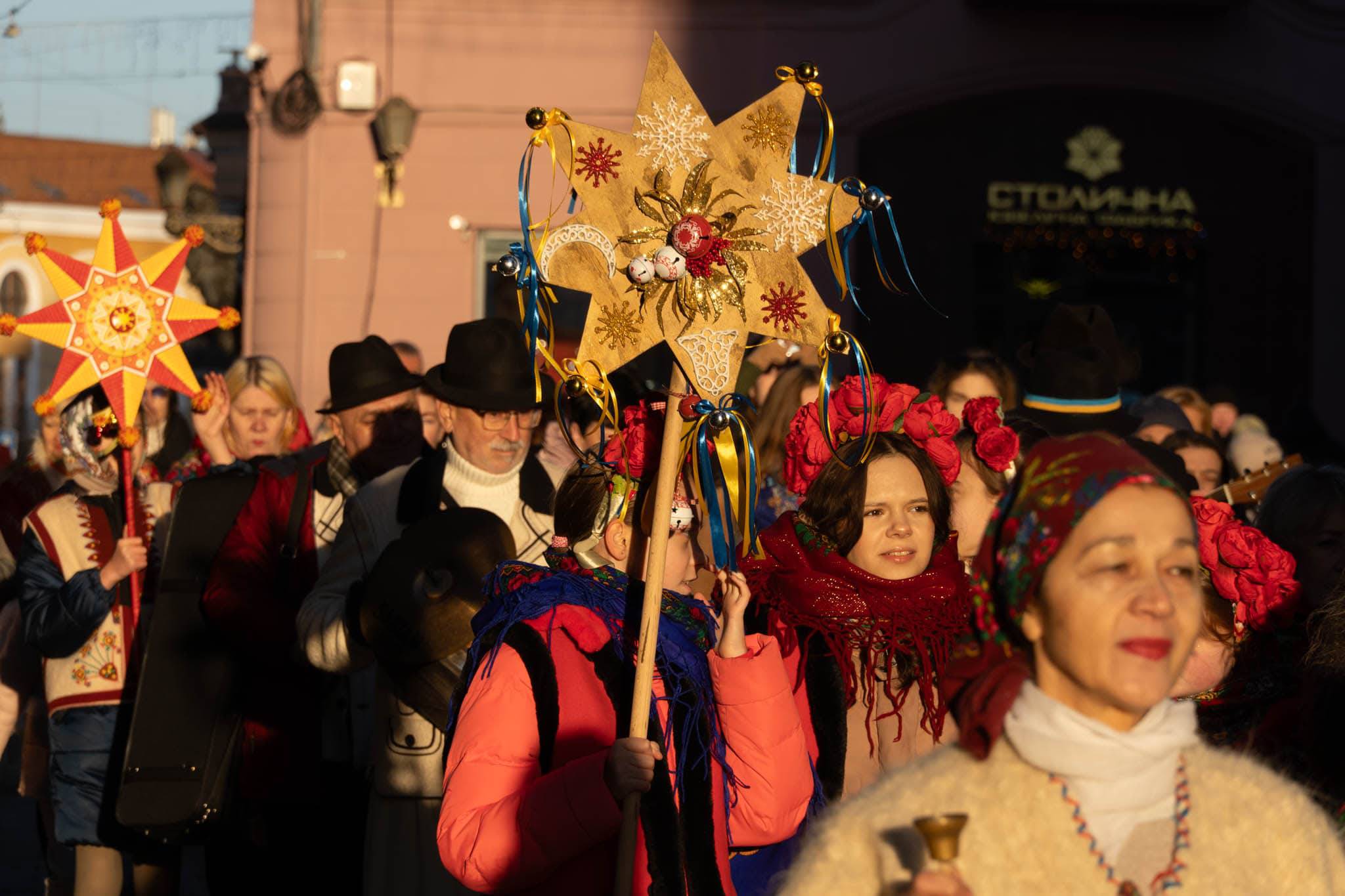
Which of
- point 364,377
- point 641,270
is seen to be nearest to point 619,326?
point 641,270

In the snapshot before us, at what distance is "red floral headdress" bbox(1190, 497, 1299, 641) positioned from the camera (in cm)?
464

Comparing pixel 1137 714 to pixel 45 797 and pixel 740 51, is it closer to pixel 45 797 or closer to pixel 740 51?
pixel 45 797

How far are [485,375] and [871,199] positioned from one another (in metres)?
1.96

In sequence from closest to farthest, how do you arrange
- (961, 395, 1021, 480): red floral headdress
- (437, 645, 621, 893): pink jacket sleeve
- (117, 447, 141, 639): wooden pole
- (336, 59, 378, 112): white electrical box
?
1. (437, 645, 621, 893): pink jacket sleeve
2. (961, 395, 1021, 480): red floral headdress
3. (117, 447, 141, 639): wooden pole
4. (336, 59, 378, 112): white electrical box

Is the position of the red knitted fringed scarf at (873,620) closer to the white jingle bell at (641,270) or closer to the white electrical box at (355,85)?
the white jingle bell at (641,270)

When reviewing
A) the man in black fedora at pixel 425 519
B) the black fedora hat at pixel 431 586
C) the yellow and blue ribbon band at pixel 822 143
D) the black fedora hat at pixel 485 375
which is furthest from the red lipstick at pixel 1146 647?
the black fedora hat at pixel 485 375

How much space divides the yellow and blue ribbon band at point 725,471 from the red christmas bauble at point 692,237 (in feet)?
0.99

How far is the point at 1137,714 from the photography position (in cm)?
254

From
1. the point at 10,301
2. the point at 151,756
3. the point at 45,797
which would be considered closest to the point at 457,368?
the point at 151,756

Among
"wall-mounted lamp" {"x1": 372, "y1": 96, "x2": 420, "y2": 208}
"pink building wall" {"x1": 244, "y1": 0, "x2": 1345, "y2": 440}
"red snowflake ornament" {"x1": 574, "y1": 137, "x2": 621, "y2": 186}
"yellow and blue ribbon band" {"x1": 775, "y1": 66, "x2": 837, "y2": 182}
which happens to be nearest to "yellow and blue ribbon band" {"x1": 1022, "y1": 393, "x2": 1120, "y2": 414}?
"yellow and blue ribbon band" {"x1": 775, "y1": 66, "x2": 837, "y2": 182}

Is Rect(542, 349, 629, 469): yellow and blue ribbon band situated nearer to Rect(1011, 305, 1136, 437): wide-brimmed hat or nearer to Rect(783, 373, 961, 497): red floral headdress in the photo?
Rect(783, 373, 961, 497): red floral headdress

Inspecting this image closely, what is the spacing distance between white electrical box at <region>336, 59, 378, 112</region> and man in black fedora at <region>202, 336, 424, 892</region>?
869 centimetres

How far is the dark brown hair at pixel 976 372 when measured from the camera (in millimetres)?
7000

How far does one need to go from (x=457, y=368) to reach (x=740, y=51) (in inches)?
369
